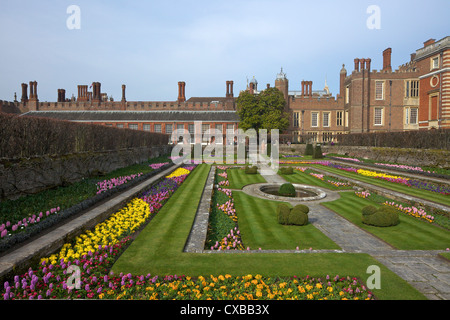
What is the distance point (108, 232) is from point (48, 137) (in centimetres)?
695

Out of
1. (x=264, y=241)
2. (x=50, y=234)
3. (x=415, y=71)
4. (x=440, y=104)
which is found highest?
(x=415, y=71)

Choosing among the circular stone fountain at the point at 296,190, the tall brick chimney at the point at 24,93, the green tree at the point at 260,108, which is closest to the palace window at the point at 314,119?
the green tree at the point at 260,108

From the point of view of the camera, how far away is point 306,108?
180ft

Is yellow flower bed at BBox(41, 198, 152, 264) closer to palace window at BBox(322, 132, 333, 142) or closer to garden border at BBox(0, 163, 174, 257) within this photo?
garden border at BBox(0, 163, 174, 257)

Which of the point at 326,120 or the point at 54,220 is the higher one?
the point at 326,120

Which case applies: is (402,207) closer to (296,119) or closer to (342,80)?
(296,119)

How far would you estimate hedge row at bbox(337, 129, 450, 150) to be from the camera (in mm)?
21109

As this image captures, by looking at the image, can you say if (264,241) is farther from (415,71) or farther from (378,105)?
(415,71)

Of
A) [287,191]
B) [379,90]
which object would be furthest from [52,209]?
[379,90]

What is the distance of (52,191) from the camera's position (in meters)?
10.2
